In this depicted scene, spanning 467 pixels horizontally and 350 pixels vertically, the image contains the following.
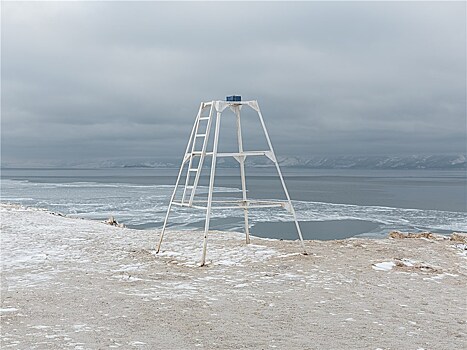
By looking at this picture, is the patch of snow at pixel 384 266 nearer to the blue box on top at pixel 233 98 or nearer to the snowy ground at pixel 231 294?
the snowy ground at pixel 231 294

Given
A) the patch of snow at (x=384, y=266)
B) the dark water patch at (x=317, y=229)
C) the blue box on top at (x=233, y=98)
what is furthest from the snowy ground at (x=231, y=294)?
the dark water patch at (x=317, y=229)

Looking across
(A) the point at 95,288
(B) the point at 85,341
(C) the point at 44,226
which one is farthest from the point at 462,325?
(C) the point at 44,226

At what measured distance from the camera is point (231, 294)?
27.7ft

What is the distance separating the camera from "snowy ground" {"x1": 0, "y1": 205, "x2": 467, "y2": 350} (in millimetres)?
6375

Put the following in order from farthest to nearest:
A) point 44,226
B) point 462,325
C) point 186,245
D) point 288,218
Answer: point 288,218
point 44,226
point 186,245
point 462,325

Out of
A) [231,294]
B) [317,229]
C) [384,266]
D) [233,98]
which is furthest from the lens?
[317,229]

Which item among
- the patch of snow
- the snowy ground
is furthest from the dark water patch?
the patch of snow

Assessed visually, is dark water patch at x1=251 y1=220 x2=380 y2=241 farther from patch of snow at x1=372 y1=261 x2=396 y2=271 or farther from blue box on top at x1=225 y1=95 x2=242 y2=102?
blue box on top at x1=225 y1=95 x2=242 y2=102

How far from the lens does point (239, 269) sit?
10242mm

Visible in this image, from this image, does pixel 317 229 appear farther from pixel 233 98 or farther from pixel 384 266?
pixel 233 98

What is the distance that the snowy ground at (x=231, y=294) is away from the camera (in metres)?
6.38

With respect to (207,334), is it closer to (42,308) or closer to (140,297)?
(140,297)

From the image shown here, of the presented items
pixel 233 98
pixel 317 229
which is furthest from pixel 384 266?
pixel 317 229

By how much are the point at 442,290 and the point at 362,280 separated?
4.43 feet
